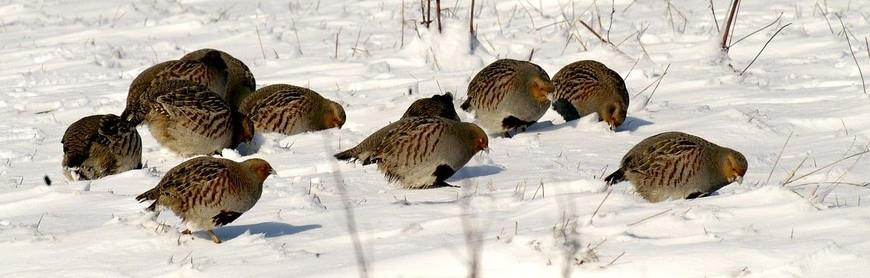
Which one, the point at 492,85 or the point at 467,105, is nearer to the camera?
the point at 492,85

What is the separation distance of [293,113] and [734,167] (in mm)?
3885

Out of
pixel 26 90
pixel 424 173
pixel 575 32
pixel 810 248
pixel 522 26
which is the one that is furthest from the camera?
pixel 522 26

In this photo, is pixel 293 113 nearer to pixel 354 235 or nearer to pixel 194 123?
pixel 194 123

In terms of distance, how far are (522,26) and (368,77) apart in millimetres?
2812

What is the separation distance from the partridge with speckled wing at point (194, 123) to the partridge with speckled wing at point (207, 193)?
2984 mm

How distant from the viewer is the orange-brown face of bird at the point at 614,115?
31.4 feet

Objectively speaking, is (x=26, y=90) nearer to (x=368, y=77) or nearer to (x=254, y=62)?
(x=254, y=62)

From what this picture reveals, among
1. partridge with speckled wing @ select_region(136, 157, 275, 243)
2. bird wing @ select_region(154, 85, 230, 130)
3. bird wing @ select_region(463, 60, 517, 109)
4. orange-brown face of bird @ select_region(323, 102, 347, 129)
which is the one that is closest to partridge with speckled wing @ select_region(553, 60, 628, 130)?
bird wing @ select_region(463, 60, 517, 109)

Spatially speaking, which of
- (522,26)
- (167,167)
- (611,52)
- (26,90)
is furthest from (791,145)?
(26,90)

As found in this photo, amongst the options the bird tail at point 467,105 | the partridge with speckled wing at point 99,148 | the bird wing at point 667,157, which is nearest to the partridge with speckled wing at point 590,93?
the bird tail at point 467,105

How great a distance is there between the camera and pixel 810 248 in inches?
193

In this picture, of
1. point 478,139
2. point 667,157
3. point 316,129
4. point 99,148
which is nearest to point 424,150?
point 478,139

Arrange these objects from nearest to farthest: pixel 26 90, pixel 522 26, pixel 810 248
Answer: pixel 810 248 → pixel 26 90 → pixel 522 26

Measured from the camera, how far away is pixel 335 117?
991 cm
